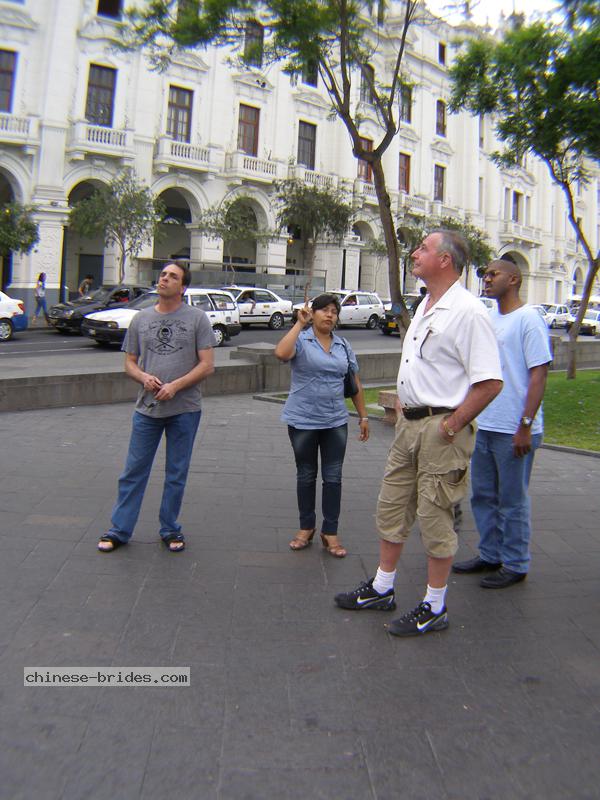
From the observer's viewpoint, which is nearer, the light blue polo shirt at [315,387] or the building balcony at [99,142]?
the light blue polo shirt at [315,387]

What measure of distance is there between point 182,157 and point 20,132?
685 cm

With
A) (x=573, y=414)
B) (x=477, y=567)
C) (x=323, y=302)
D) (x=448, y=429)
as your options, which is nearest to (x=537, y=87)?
(x=573, y=414)

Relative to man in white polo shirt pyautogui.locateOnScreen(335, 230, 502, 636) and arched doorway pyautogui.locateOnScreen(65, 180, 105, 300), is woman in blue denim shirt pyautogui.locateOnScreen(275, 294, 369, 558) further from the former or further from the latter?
arched doorway pyautogui.locateOnScreen(65, 180, 105, 300)

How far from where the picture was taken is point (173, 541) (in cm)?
507

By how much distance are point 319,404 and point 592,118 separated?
33.9 feet

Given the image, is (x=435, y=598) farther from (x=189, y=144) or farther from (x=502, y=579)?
(x=189, y=144)

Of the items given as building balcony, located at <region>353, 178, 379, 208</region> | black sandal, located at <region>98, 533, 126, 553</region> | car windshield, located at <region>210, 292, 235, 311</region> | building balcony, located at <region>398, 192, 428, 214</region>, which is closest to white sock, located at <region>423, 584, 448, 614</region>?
black sandal, located at <region>98, 533, 126, 553</region>

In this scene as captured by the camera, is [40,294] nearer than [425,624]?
No

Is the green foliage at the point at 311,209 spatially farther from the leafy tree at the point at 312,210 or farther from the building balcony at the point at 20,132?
the building balcony at the point at 20,132

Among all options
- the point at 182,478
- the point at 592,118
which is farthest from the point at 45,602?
the point at 592,118

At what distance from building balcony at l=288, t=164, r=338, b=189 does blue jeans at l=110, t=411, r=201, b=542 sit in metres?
33.6

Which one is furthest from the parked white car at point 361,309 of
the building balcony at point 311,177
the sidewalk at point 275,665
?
the sidewalk at point 275,665

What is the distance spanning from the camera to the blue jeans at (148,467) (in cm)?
501

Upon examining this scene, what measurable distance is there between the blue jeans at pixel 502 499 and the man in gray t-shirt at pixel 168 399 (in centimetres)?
173
